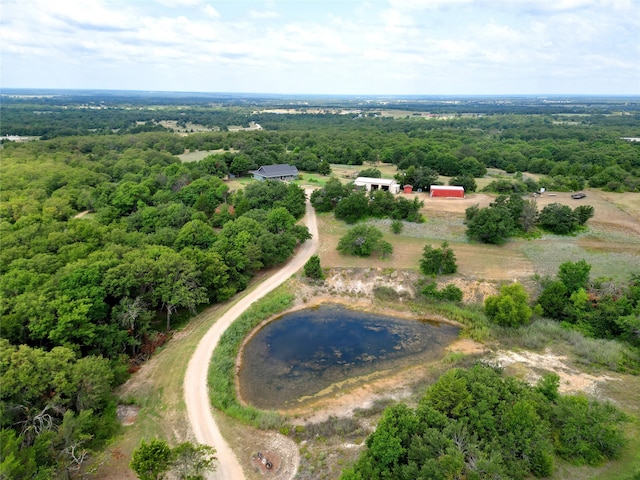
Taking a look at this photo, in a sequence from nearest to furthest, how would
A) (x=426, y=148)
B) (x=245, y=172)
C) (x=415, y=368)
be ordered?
1. (x=415, y=368)
2. (x=245, y=172)
3. (x=426, y=148)

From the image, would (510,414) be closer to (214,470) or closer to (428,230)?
(214,470)

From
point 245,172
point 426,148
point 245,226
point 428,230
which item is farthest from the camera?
point 426,148

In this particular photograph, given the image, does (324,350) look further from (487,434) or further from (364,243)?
(364,243)

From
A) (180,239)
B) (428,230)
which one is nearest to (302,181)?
(428,230)

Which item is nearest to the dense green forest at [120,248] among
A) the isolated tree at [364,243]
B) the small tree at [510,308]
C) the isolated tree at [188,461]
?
the small tree at [510,308]

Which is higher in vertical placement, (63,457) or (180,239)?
(180,239)

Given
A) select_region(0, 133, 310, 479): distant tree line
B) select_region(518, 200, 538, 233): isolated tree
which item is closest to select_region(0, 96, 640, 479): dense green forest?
select_region(0, 133, 310, 479): distant tree line

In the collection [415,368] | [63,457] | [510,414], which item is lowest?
[415,368]

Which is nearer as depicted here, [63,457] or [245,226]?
[63,457]
